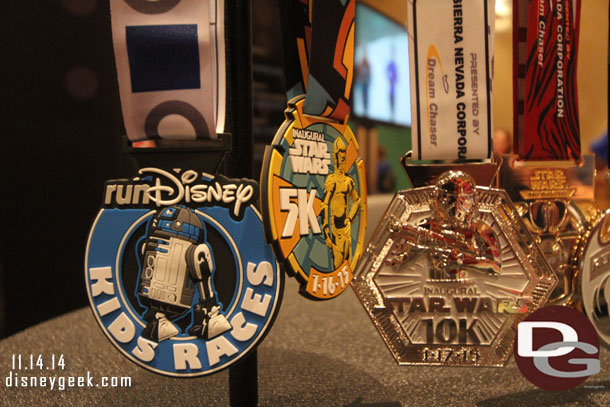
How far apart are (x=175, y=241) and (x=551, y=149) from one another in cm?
61

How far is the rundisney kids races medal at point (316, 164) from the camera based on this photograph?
2.20ft

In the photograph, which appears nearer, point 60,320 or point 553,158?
point 553,158

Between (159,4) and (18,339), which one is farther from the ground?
(159,4)

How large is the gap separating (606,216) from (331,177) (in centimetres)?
43

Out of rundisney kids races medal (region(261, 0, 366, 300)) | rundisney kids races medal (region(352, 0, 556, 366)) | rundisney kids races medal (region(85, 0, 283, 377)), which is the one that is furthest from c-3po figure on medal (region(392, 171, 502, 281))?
rundisney kids races medal (region(85, 0, 283, 377))

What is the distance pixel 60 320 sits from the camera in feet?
4.64

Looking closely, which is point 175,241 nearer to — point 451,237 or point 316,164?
point 316,164

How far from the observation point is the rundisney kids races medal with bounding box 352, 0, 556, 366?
0.74 metres

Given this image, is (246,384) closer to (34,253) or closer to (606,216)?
(606,216)

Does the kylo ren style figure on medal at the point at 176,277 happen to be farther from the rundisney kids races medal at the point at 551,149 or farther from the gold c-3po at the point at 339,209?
the rundisney kids races medal at the point at 551,149

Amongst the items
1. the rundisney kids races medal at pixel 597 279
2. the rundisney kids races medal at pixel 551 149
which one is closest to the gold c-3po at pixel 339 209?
the rundisney kids races medal at pixel 551 149

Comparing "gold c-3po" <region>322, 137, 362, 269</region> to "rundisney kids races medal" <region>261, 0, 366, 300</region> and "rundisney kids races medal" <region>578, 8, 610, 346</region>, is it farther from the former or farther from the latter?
"rundisney kids races medal" <region>578, 8, 610, 346</region>

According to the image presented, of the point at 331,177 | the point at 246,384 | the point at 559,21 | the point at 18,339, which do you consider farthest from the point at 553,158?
the point at 18,339

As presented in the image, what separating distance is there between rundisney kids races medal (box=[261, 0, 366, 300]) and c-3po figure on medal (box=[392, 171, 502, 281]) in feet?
0.33
